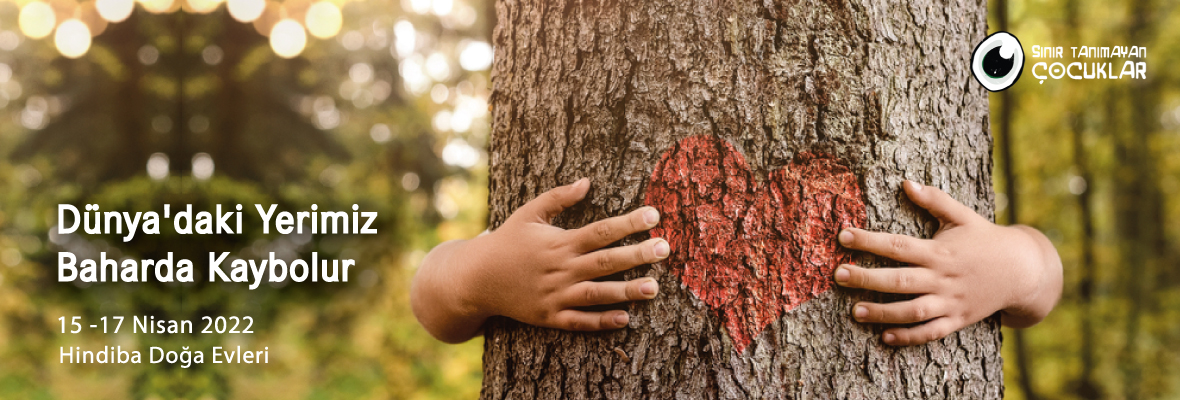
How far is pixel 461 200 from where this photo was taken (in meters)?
8.03

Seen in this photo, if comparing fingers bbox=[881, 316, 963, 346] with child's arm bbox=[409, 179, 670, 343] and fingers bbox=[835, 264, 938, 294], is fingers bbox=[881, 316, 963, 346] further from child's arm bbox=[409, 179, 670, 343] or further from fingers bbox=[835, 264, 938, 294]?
child's arm bbox=[409, 179, 670, 343]

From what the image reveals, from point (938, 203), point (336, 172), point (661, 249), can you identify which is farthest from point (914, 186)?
point (336, 172)

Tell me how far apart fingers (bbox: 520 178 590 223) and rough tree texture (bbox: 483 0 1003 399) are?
0.09 ft

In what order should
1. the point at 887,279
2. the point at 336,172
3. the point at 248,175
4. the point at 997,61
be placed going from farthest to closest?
the point at 336,172, the point at 248,175, the point at 997,61, the point at 887,279

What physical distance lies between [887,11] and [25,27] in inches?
245

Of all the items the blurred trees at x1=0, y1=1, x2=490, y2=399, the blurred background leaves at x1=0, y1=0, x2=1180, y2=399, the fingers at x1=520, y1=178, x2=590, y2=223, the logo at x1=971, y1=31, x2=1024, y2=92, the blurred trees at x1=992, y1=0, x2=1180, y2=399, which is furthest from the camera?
the blurred trees at x1=992, y1=0, x2=1180, y2=399

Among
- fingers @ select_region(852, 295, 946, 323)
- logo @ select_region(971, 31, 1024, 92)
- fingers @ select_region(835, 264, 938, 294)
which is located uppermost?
logo @ select_region(971, 31, 1024, 92)

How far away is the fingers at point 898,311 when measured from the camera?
1.22 metres

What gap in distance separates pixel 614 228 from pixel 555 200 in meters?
0.14

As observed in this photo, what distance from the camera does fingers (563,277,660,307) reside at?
1232 mm

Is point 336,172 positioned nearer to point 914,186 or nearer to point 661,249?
point 661,249

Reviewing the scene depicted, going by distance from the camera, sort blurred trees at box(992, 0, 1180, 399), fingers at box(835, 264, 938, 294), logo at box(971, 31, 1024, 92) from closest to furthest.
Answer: fingers at box(835, 264, 938, 294) < logo at box(971, 31, 1024, 92) < blurred trees at box(992, 0, 1180, 399)

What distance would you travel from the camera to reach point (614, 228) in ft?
4.10

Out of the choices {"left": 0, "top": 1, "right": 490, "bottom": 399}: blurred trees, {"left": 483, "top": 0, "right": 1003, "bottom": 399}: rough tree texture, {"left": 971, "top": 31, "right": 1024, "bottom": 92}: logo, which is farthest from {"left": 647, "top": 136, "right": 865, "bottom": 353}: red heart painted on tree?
{"left": 0, "top": 1, "right": 490, "bottom": 399}: blurred trees
